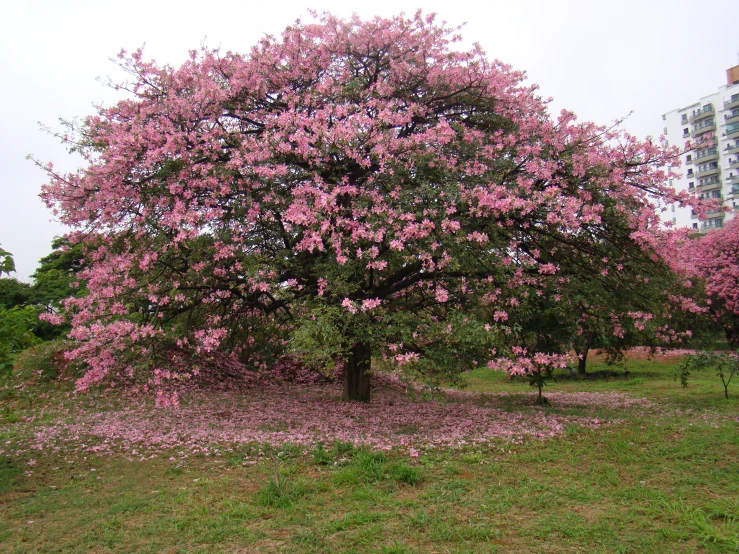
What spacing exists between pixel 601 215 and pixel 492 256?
6.52ft

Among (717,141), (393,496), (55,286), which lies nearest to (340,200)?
(393,496)

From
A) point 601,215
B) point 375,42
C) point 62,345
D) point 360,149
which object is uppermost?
point 375,42

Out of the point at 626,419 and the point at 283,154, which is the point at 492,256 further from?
the point at 626,419

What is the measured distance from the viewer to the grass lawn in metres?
4.30

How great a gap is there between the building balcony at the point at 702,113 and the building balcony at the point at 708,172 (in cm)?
666

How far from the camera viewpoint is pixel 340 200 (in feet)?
27.4

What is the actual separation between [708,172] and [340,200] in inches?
2960

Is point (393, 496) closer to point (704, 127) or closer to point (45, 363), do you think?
point (45, 363)

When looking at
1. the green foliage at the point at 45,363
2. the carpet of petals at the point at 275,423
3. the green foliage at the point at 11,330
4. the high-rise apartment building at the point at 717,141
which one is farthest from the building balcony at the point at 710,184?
the green foliage at the point at 11,330

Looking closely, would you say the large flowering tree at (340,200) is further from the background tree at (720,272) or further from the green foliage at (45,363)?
the background tree at (720,272)

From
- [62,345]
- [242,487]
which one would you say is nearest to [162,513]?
[242,487]

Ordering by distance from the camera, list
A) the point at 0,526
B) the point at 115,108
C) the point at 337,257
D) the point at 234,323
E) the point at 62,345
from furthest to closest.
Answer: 1. the point at 62,345
2. the point at 234,323
3. the point at 115,108
4. the point at 337,257
5. the point at 0,526

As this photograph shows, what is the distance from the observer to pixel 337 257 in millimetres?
7453

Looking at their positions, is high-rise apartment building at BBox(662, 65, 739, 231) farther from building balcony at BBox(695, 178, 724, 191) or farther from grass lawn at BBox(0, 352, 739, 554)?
grass lawn at BBox(0, 352, 739, 554)
